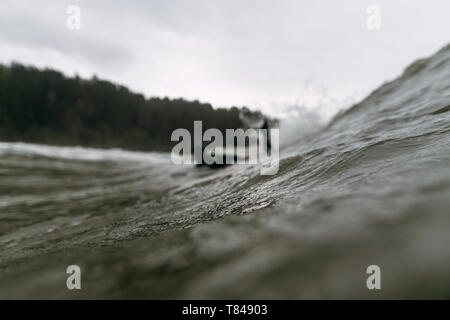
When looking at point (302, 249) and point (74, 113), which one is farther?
point (74, 113)

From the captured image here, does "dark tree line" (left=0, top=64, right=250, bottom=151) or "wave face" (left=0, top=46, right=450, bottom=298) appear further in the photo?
"dark tree line" (left=0, top=64, right=250, bottom=151)

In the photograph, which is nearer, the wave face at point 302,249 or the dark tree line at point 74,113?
the wave face at point 302,249

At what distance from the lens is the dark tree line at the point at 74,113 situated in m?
36.2

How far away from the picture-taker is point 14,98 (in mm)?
36844

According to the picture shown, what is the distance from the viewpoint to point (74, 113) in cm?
A: 3981

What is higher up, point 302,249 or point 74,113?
point 74,113

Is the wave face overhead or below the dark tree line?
below

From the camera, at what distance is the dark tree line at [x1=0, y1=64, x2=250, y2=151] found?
36.2 metres
